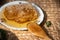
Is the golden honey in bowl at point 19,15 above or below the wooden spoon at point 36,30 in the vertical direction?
above

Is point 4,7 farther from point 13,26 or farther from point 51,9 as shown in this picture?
point 51,9

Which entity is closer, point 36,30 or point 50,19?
point 36,30

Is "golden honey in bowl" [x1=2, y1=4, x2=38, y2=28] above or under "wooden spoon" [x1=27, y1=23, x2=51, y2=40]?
above

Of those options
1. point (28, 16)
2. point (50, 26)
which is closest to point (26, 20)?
point (28, 16)
